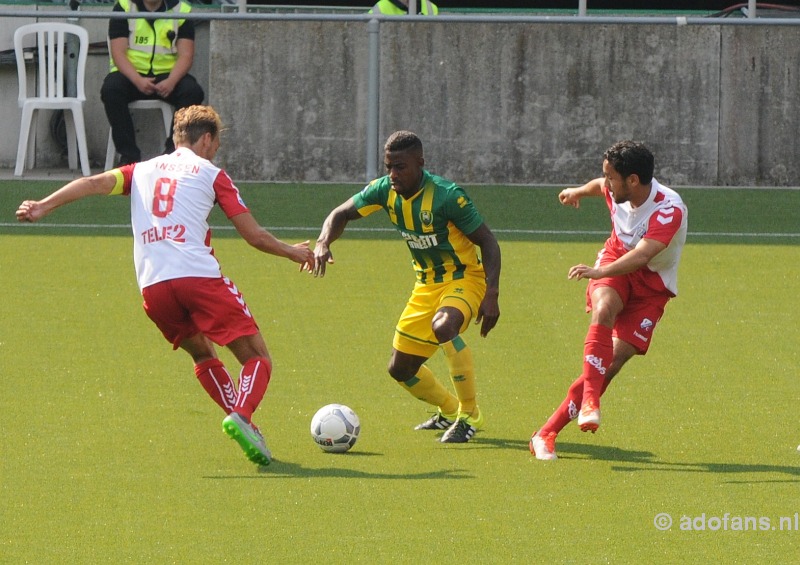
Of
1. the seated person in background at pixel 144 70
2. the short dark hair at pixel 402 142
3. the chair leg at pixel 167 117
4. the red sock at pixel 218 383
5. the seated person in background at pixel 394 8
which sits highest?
the seated person in background at pixel 394 8

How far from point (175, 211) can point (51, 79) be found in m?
9.41

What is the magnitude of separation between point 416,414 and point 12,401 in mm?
2070

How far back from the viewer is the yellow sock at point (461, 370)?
23.4 feet

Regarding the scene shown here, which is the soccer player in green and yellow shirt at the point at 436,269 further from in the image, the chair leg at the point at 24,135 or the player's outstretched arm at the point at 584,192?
the chair leg at the point at 24,135

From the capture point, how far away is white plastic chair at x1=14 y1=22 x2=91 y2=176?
15.3m

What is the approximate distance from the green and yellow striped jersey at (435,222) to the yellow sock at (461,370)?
1.36ft

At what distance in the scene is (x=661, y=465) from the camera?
664 centimetres

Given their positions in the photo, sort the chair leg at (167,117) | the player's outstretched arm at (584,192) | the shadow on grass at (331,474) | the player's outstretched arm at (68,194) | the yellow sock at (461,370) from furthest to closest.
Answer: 1. the chair leg at (167,117)
2. the player's outstretched arm at (584,192)
3. the yellow sock at (461,370)
4. the player's outstretched arm at (68,194)
5. the shadow on grass at (331,474)

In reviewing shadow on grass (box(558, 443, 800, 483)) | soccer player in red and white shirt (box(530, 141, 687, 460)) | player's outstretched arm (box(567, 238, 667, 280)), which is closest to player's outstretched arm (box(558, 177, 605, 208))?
soccer player in red and white shirt (box(530, 141, 687, 460))

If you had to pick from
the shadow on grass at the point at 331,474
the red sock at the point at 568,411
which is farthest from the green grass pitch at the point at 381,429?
the red sock at the point at 568,411

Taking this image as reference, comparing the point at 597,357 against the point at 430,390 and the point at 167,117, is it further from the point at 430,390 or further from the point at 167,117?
the point at 167,117

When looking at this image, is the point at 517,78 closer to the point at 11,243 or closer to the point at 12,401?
the point at 11,243

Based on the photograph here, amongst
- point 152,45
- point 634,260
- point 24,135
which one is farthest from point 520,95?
point 634,260

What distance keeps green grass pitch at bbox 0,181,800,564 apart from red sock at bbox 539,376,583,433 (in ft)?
0.47
